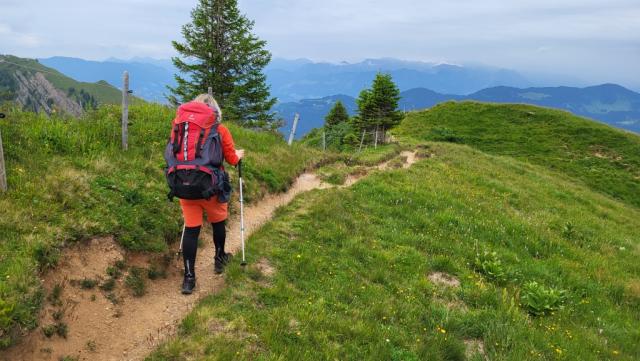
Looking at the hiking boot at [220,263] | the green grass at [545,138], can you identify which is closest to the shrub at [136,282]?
the hiking boot at [220,263]

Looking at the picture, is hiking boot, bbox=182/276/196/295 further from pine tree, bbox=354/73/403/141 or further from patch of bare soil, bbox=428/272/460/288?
pine tree, bbox=354/73/403/141

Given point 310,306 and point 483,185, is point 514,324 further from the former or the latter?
point 483,185

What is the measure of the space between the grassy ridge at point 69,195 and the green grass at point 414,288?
2.02 m

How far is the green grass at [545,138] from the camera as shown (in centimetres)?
3766

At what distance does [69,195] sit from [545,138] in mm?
48925

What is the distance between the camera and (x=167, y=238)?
29.0 ft

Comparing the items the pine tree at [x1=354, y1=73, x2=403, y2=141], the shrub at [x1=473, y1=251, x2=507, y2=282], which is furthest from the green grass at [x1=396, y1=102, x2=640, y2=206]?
the shrub at [x1=473, y1=251, x2=507, y2=282]

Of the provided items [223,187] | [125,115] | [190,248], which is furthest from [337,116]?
[190,248]

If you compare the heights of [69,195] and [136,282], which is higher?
[69,195]

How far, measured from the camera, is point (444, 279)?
30.0 feet

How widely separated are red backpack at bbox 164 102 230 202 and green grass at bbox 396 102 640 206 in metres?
37.6

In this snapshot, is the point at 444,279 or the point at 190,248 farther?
the point at 444,279

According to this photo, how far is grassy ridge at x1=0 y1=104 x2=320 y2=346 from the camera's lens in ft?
19.6

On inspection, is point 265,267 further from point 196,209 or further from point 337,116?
point 337,116
